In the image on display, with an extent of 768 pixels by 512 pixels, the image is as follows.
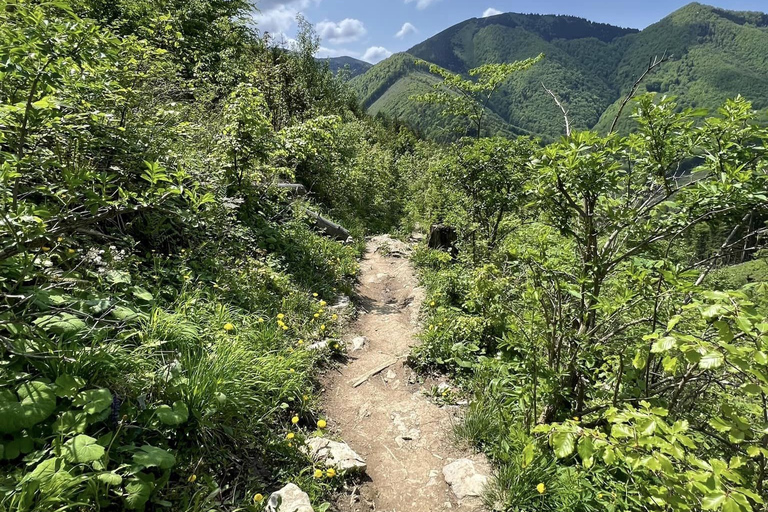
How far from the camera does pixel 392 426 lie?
424 centimetres

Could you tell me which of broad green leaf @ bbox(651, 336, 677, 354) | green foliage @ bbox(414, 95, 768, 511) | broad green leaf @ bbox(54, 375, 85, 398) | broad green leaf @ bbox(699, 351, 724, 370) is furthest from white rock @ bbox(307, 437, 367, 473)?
broad green leaf @ bbox(699, 351, 724, 370)

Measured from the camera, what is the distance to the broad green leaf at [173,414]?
246 cm

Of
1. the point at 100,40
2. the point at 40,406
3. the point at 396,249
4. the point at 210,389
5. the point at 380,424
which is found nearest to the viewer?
the point at 40,406

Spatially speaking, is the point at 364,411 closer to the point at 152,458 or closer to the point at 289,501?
the point at 289,501

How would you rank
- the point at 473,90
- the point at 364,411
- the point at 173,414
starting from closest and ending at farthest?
the point at 173,414 → the point at 364,411 → the point at 473,90

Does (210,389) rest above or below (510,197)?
below

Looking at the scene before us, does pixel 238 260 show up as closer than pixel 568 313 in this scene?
No

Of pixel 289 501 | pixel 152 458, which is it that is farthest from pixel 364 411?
pixel 152 458

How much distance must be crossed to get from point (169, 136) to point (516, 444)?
5877 millimetres

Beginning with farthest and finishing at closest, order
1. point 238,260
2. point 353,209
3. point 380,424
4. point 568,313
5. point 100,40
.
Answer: point 353,209
point 238,260
point 380,424
point 568,313
point 100,40

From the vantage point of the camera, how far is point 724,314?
5.02 ft

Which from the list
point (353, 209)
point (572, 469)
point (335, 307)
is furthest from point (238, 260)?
point (353, 209)

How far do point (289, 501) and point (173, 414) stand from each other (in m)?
1.09

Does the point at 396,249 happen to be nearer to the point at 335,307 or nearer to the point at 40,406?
the point at 335,307
